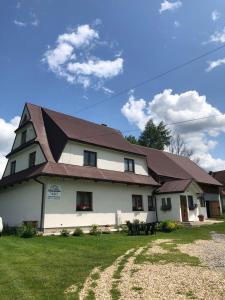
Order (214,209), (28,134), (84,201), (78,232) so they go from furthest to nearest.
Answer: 1. (214,209)
2. (28,134)
3. (84,201)
4. (78,232)

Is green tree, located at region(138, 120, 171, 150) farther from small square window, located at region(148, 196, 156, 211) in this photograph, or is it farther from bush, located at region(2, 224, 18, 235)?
bush, located at region(2, 224, 18, 235)

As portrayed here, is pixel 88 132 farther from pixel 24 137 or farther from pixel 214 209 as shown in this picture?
pixel 214 209

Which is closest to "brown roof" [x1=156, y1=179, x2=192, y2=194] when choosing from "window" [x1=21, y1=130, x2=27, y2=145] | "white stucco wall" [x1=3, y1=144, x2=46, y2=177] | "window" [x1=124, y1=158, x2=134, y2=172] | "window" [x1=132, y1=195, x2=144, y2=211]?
"window" [x1=132, y1=195, x2=144, y2=211]

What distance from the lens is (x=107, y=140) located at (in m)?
26.7

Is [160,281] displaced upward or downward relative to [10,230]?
downward

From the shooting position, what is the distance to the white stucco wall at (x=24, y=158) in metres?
22.1

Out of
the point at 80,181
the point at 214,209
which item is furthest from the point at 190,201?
the point at 80,181

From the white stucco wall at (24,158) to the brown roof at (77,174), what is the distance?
80cm

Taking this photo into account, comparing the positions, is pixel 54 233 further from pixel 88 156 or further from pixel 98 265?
pixel 98 265

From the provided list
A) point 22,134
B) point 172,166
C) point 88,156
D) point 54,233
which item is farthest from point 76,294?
point 172,166

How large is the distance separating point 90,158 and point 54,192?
15.2 feet

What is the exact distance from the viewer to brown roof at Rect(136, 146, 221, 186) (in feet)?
101

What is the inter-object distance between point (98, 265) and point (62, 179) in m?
11.3

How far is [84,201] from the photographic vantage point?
2180cm
